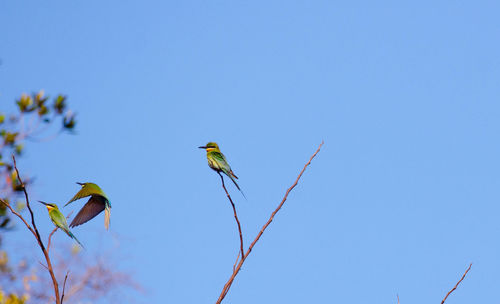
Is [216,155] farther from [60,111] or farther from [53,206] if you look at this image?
[60,111]

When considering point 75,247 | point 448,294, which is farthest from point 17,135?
point 448,294

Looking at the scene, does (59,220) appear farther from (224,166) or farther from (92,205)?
(224,166)

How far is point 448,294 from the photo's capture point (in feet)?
8.79

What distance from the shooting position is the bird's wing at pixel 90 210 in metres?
4.21

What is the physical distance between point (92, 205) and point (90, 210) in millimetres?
33

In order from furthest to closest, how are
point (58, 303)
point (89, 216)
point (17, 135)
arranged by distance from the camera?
point (17, 135) → point (89, 216) → point (58, 303)

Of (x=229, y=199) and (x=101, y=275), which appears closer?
(x=229, y=199)

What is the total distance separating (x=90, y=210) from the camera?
166 inches

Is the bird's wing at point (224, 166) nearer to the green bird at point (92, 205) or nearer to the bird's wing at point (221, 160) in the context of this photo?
the bird's wing at point (221, 160)

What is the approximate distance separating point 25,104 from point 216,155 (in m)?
2.99

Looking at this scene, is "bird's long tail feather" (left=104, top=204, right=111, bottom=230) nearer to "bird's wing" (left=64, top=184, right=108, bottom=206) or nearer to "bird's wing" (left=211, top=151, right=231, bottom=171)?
"bird's wing" (left=64, top=184, right=108, bottom=206)

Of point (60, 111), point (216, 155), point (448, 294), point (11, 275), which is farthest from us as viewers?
point (60, 111)

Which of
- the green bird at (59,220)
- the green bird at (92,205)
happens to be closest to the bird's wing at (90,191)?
the green bird at (92,205)

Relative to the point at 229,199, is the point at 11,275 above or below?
above
